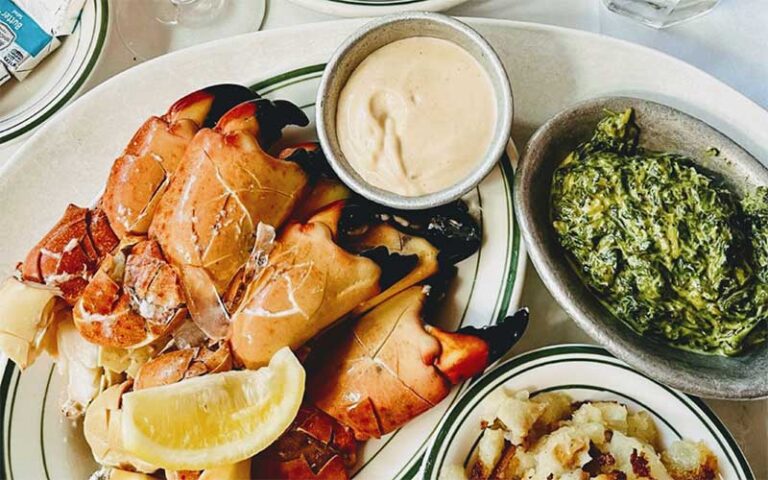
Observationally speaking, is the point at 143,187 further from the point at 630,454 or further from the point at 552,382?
the point at 630,454

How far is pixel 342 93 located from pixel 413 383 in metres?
0.49

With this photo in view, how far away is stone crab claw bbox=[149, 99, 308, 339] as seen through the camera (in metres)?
1.41

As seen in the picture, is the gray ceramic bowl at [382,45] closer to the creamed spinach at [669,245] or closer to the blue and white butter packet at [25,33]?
the creamed spinach at [669,245]

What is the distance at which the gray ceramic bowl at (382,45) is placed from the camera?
1399mm

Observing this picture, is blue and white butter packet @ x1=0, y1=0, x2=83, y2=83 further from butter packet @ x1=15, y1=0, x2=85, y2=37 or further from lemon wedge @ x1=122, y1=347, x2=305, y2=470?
lemon wedge @ x1=122, y1=347, x2=305, y2=470

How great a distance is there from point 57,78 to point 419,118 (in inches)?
31.1

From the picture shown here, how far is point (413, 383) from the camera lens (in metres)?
1.40

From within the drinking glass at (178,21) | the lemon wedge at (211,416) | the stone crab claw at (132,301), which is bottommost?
the lemon wedge at (211,416)

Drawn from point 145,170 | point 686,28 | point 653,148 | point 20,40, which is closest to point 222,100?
point 145,170

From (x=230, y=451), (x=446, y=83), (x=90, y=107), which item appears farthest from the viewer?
(x=90, y=107)

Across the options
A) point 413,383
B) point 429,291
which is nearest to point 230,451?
point 413,383

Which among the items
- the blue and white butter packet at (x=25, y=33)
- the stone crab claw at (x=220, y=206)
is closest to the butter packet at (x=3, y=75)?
the blue and white butter packet at (x=25, y=33)

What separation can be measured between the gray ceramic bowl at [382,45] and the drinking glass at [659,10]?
1.30ft

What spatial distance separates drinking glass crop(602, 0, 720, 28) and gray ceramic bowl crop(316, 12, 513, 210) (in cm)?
40
